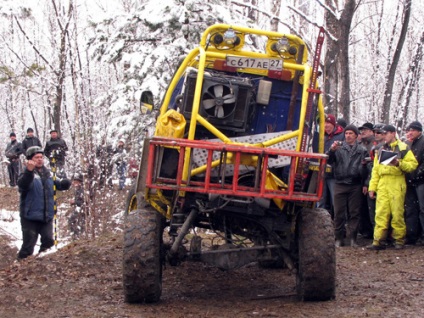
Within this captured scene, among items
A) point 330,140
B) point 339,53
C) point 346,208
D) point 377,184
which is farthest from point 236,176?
point 339,53

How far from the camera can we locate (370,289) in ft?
25.5

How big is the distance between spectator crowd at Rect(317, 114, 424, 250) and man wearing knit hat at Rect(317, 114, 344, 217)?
0.05 ft

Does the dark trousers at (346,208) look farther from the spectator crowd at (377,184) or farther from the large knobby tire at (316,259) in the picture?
the large knobby tire at (316,259)

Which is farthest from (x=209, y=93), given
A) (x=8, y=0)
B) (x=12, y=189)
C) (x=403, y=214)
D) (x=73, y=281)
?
(x=12, y=189)

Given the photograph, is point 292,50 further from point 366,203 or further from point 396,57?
point 396,57

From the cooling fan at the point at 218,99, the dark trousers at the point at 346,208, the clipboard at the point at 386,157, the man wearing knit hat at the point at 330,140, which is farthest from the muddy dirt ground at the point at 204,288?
the cooling fan at the point at 218,99

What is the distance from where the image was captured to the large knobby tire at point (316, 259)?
681cm

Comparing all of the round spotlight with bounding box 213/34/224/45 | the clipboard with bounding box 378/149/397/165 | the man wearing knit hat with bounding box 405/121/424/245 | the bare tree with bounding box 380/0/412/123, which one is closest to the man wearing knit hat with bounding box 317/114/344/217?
the man wearing knit hat with bounding box 405/121/424/245

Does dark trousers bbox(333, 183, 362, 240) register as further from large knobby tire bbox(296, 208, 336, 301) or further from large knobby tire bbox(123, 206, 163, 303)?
large knobby tire bbox(123, 206, 163, 303)

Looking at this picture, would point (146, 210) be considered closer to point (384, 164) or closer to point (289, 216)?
point (289, 216)

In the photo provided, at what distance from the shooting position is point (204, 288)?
809 centimetres

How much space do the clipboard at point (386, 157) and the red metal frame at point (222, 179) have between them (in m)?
3.84

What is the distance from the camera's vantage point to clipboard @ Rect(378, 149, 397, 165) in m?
10.1

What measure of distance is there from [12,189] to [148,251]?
737 inches
